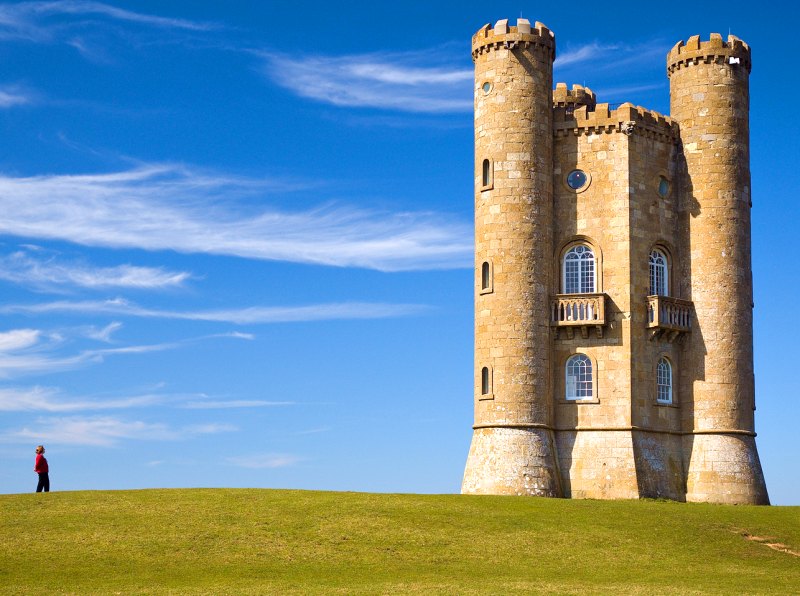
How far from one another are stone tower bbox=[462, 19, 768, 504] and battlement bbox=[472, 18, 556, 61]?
0.08m

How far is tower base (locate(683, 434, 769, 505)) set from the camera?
61.0m

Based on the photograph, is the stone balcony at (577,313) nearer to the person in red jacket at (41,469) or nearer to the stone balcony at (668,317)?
the stone balcony at (668,317)

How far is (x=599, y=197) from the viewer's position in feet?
203

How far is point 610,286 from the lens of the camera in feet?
201

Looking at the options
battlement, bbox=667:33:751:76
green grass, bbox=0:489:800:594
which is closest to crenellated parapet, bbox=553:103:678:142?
battlement, bbox=667:33:751:76

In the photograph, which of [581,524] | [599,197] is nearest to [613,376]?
[599,197]

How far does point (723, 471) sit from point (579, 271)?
38.4ft

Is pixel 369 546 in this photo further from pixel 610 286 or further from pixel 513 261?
pixel 610 286

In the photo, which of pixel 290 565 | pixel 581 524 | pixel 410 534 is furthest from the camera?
pixel 581 524

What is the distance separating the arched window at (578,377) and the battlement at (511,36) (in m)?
15.2

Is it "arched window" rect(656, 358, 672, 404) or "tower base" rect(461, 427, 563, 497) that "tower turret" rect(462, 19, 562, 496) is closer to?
"tower base" rect(461, 427, 563, 497)

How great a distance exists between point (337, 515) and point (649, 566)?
1113 cm

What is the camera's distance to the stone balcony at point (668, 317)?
6091 cm

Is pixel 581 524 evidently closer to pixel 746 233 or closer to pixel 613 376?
pixel 613 376
